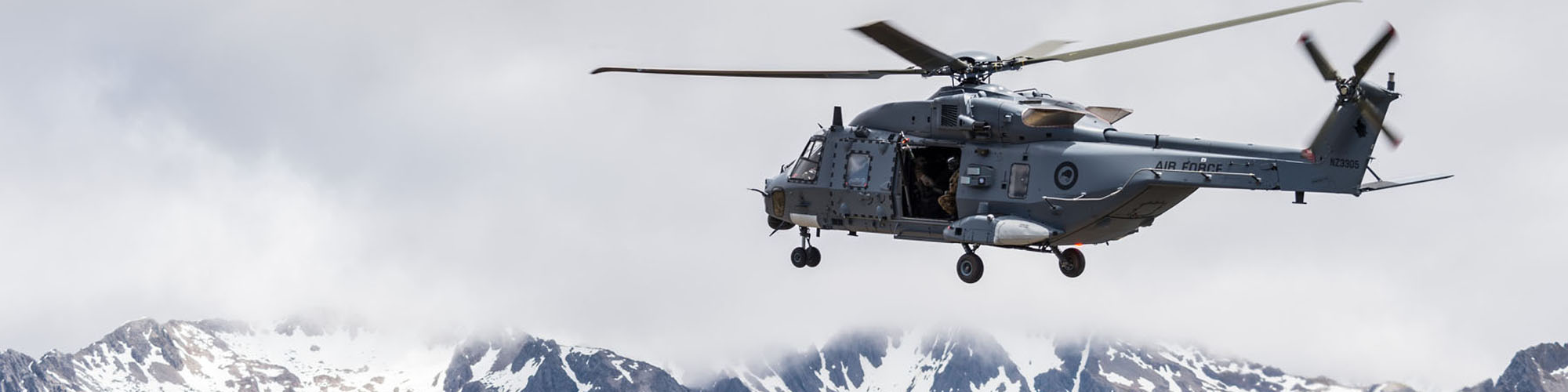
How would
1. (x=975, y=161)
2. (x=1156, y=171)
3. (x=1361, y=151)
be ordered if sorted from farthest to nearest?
(x=975, y=161), (x=1156, y=171), (x=1361, y=151)

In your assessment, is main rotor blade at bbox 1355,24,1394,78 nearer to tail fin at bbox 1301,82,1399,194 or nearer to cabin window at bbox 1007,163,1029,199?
tail fin at bbox 1301,82,1399,194

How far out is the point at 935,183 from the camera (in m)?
56.0

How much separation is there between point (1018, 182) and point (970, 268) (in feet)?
8.84

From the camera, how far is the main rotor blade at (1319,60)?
4550cm

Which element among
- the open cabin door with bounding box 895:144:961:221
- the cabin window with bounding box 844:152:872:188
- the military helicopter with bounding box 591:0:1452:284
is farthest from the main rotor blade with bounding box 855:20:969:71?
the cabin window with bounding box 844:152:872:188

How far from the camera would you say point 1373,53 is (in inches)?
1781

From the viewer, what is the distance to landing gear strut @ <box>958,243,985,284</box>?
53469 millimetres

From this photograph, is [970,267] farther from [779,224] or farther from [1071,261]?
[779,224]

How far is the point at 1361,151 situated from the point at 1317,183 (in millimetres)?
1234

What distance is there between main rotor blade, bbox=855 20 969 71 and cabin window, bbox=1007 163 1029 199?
3587 mm

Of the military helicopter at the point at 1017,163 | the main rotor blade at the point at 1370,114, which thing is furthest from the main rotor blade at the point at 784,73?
the main rotor blade at the point at 1370,114

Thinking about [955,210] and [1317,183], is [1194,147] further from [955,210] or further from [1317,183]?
[955,210]

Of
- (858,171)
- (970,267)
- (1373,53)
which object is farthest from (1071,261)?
(1373,53)

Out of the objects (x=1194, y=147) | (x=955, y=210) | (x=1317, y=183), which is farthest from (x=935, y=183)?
(x=1317, y=183)
